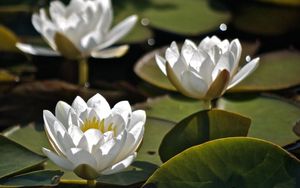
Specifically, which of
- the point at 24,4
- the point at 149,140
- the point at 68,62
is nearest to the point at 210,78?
the point at 149,140

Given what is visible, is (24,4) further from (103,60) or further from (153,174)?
(153,174)

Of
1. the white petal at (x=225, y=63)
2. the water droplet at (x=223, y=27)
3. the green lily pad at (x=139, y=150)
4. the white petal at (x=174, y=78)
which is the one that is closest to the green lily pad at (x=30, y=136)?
the green lily pad at (x=139, y=150)

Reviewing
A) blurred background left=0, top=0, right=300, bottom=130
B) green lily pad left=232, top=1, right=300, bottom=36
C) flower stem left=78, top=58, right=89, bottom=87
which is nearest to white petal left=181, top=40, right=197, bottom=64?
blurred background left=0, top=0, right=300, bottom=130

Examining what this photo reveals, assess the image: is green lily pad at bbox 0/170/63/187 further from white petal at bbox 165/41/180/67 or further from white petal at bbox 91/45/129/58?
white petal at bbox 91/45/129/58

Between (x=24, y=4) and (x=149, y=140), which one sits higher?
(x=24, y=4)

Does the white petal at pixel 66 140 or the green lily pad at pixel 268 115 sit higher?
the white petal at pixel 66 140

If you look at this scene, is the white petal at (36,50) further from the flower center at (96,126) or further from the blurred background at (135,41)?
the flower center at (96,126)
